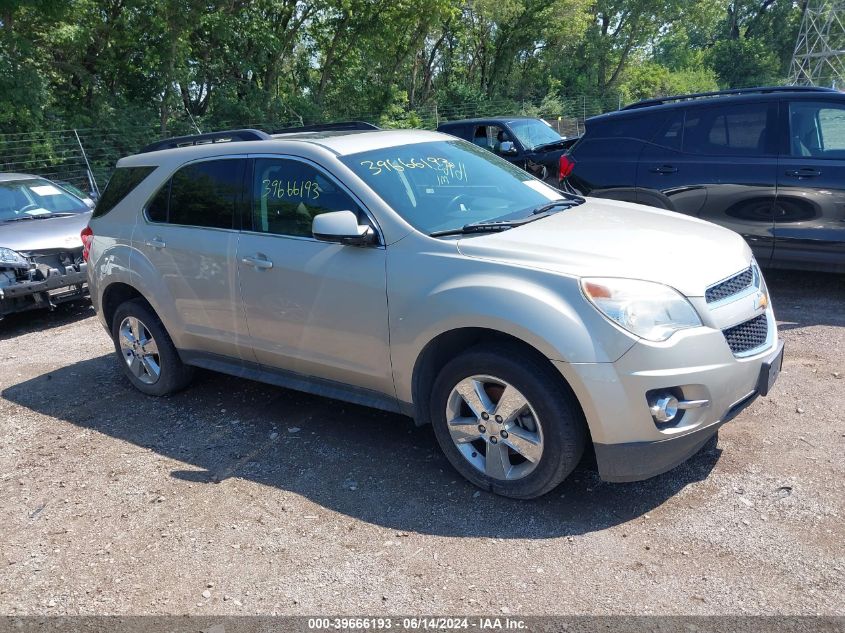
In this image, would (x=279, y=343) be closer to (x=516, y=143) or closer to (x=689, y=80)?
(x=516, y=143)

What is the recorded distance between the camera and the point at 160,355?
519 centimetres

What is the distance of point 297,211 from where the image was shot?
4.23m

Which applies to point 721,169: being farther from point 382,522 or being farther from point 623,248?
point 382,522

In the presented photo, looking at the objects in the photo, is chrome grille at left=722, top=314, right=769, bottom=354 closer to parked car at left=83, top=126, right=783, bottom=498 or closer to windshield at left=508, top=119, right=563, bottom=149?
parked car at left=83, top=126, right=783, bottom=498

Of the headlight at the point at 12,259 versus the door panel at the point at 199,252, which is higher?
the door panel at the point at 199,252

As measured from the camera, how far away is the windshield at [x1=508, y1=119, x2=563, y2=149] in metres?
12.3

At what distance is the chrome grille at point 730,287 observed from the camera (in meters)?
3.32

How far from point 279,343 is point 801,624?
3.02 metres

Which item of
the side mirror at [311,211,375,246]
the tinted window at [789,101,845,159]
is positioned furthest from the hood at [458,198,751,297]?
the tinted window at [789,101,845,159]

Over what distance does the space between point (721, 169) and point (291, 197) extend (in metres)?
4.25

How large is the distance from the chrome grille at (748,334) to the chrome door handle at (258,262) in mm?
2540

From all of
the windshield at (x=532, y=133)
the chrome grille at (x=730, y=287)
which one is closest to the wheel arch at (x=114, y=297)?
the chrome grille at (x=730, y=287)

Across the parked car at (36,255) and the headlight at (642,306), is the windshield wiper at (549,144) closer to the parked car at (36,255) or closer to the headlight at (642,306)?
A: the parked car at (36,255)

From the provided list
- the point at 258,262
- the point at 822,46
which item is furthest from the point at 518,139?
the point at 822,46
